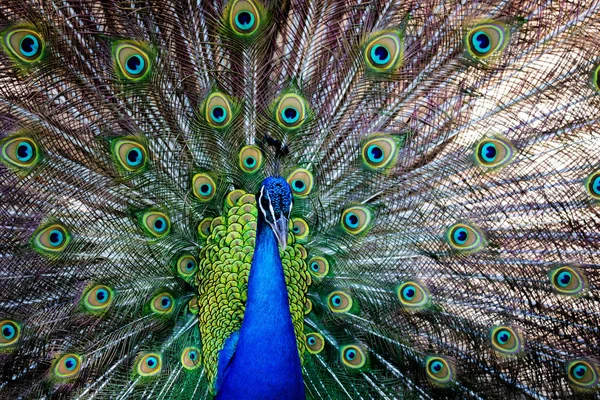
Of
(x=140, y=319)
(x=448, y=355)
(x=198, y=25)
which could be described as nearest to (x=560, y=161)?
(x=448, y=355)

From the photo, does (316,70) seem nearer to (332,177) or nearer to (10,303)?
(332,177)

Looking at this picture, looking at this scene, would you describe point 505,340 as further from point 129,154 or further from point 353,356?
point 129,154

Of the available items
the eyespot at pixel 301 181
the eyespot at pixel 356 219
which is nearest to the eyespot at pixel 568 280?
the eyespot at pixel 356 219

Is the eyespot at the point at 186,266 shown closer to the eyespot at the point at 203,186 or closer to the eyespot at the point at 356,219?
the eyespot at the point at 203,186

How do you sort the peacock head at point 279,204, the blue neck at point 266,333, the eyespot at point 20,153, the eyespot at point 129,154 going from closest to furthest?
the peacock head at point 279,204
the blue neck at point 266,333
the eyespot at point 20,153
the eyespot at point 129,154

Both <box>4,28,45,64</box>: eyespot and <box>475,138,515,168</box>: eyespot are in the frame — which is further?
<box>475,138,515,168</box>: eyespot

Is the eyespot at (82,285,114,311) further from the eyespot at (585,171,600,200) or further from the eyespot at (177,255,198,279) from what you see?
the eyespot at (585,171,600,200)

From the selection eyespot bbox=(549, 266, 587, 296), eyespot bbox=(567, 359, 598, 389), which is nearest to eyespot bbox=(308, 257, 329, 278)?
eyespot bbox=(549, 266, 587, 296)
